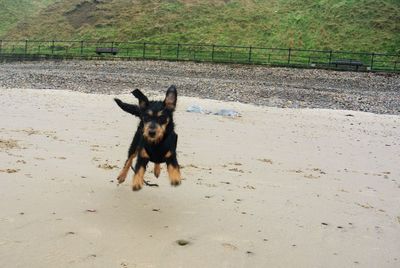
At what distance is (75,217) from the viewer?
4.29 m

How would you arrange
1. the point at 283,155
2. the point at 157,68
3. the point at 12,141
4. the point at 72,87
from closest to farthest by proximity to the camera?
the point at 12,141 → the point at 283,155 → the point at 72,87 → the point at 157,68

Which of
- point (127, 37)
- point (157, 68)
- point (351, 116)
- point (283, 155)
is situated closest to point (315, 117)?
point (351, 116)

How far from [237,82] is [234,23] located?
2464 cm

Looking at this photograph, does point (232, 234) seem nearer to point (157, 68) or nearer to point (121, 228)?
point (121, 228)

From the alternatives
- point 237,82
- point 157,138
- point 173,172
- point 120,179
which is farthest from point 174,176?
point 237,82

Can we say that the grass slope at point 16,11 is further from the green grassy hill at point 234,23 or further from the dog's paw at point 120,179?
the dog's paw at point 120,179

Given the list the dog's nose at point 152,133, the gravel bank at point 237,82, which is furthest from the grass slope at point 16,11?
the dog's nose at point 152,133

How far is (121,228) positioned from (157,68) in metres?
27.4

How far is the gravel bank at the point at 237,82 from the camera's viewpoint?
19.5m

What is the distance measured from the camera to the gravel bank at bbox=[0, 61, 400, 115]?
19.5 m

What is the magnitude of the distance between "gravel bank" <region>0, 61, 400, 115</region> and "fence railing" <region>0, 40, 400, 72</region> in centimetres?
229

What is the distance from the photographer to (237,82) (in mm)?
24844

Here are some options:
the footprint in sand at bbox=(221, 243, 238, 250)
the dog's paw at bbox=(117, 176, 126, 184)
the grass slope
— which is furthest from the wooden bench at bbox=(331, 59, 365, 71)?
the grass slope

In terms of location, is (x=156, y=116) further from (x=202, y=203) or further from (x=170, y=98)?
(x=202, y=203)
